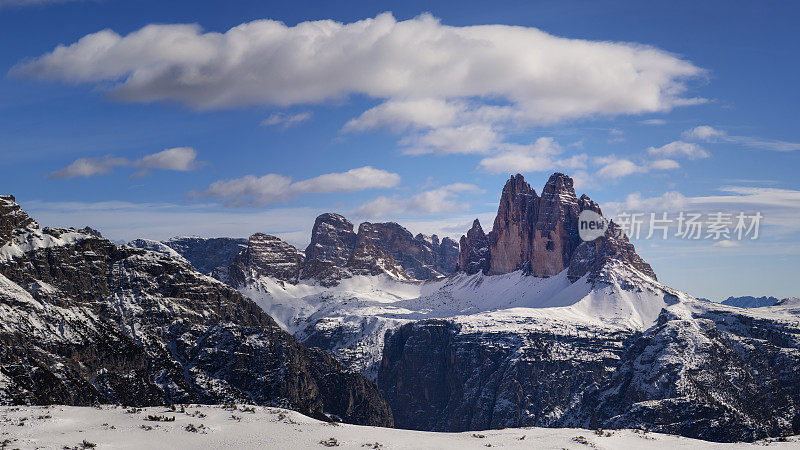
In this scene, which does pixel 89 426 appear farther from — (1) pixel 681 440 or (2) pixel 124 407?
(1) pixel 681 440

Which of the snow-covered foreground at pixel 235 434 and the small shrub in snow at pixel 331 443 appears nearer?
the snow-covered foreground at pixel 235 434

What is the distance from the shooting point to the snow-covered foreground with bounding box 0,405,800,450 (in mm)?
90688

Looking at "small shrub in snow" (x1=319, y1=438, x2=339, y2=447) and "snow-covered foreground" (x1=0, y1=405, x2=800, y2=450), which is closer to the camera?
"snow-covered foreground" (x1=0, y1=405, x2=800, y2=450)

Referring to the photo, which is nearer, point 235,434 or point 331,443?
point 331,443

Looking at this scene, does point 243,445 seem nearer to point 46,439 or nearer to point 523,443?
point 46,439

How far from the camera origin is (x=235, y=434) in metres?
95.4

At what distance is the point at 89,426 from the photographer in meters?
95.8

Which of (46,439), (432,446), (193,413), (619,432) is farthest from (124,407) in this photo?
(619,432)

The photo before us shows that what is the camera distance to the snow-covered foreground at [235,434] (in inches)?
3570

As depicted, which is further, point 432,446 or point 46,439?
point 432,446

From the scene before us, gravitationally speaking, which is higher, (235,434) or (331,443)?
(235,434)

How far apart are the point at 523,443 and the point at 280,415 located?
98.8 ft

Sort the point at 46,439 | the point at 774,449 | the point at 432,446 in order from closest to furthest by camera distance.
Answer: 1. the point at 46,439
2. the point at 432,446
3. the point at 774,449

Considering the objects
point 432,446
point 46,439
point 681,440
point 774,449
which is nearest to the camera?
point 46,439
